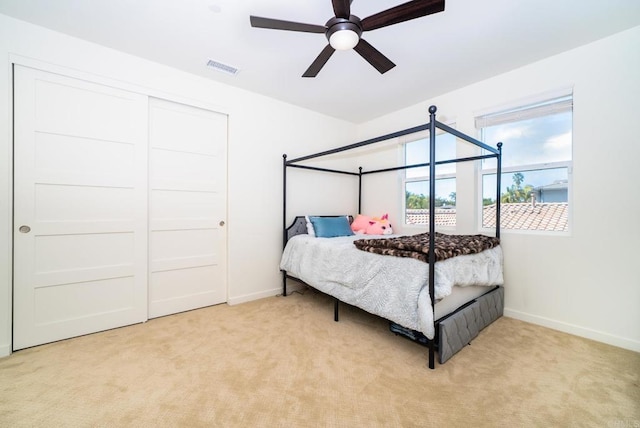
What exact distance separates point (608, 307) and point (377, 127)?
3.07m

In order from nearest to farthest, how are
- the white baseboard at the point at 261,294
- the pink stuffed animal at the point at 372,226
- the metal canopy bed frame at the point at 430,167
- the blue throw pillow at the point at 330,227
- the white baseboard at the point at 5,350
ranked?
1. the metal canopy bed frame at the point at 430,167
2. the white baseboard at the point at 5,350
3. the white baseboard at the point at 261,294
4. the blue throw pillow at the point at 330,227
5. the pink stuffed animal at the point at 372,226

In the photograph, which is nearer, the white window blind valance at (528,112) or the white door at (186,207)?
the white window blind valance at (528,112)

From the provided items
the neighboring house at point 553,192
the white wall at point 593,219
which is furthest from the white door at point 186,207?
the neighboring house at point 553,192

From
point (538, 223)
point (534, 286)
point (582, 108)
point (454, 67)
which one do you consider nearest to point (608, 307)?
point (534, 286)

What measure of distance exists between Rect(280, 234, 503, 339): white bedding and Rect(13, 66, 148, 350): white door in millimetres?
1678

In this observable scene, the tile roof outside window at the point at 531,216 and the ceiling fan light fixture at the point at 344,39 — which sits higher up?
the ceiling fan light fixture at the point at 344,39

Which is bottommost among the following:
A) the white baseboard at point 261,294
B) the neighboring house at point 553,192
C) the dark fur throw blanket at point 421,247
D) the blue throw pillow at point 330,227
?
the white baseboard at point 261,294

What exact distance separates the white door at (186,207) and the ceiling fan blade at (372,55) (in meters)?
1.77

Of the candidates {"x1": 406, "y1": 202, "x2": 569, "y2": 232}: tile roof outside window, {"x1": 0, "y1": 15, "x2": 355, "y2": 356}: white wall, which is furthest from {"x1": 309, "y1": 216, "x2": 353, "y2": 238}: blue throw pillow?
{"x1": 406, "y1": 202, "x2": 569, "y2": 232}: tile roof outside window

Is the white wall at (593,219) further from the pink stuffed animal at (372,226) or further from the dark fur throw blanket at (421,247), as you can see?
the pink stuffed animal at (372,226)

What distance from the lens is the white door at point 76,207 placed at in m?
1.96

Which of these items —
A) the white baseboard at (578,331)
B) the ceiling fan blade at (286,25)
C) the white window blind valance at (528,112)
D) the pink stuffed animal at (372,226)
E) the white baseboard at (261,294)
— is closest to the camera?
the ceiling fan blade at (286,25)

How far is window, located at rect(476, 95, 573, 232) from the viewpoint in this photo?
234 centimetres

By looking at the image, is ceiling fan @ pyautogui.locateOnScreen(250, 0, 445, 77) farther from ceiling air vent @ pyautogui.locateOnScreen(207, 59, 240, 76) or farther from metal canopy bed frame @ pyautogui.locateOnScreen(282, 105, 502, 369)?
ceiling air vent @ pyautogui.locateOnScreen(207, 59, 240, 76)
